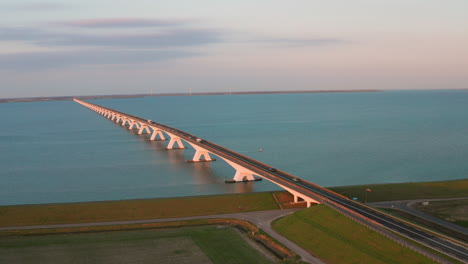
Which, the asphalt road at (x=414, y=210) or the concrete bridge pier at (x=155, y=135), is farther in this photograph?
the concrete bridge pier at (x=155, y=135)

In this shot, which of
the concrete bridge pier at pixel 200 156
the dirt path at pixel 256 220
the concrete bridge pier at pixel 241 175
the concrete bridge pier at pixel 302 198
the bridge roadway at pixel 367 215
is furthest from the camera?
the concrete bridge pier at pixel 200 156

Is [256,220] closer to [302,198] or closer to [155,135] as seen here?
[302,198]

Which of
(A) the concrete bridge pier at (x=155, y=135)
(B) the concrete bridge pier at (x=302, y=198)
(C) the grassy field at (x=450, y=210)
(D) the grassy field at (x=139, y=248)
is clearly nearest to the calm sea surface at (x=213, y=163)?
(A) the concrete bridge pier at (x=155, y=135)

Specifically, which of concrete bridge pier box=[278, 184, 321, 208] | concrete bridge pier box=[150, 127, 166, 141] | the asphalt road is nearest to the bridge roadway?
concrete bridge pier box=[278, 184, 321, 208]

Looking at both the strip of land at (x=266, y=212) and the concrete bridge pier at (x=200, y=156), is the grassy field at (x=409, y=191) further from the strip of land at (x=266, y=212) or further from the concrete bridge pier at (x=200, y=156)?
the concrete bridge pier at (x=200, y=156)

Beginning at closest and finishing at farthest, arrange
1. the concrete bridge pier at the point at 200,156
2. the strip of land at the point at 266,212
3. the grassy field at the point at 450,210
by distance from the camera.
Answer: the strip of land at the point at 266,212 < the grassy field at the point at 450,210 < the concrete bridge pier at the point at 200,156

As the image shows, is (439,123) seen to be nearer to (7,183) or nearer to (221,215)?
(221,215)

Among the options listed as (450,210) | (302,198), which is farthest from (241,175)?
(450,210)

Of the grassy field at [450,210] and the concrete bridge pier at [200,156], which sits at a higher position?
the grassy field at [450,210]
